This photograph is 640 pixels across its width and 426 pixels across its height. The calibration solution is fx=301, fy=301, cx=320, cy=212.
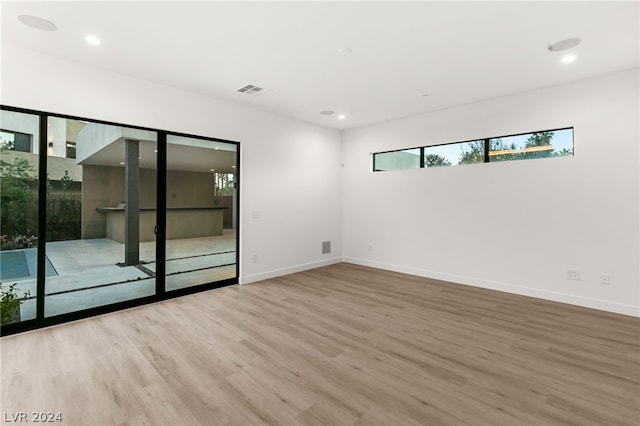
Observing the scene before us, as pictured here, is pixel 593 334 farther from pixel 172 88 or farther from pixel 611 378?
pixel 172 88

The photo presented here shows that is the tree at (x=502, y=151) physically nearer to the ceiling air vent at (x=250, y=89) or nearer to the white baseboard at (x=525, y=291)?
the white baseboard at (x=525, y=291)

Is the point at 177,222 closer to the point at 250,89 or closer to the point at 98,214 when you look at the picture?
the point at 98,214

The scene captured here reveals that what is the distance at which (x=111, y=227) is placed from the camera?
12.2ft

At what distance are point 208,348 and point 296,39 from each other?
3104 millimetres

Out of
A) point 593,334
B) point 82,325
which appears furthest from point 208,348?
point 593,334

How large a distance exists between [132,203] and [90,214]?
47 centimetres

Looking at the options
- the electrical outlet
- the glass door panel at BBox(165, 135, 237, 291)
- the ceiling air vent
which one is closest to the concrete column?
the glass door panel at BBox(165, 135, 237, 291)

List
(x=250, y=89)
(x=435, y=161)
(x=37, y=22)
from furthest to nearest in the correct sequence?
(x=435, y=161) → (x=250, y=89) → (x=37, y=22)

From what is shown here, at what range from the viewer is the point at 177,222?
440 cm

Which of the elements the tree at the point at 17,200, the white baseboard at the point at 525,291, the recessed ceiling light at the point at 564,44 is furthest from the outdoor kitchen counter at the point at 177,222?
the recessed ceiling light at the point at 564,44

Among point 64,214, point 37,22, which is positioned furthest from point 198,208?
point 37,22

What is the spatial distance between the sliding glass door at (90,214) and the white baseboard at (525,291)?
319cm

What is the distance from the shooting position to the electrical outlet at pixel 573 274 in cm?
401

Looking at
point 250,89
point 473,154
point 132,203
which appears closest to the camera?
point 132,203
